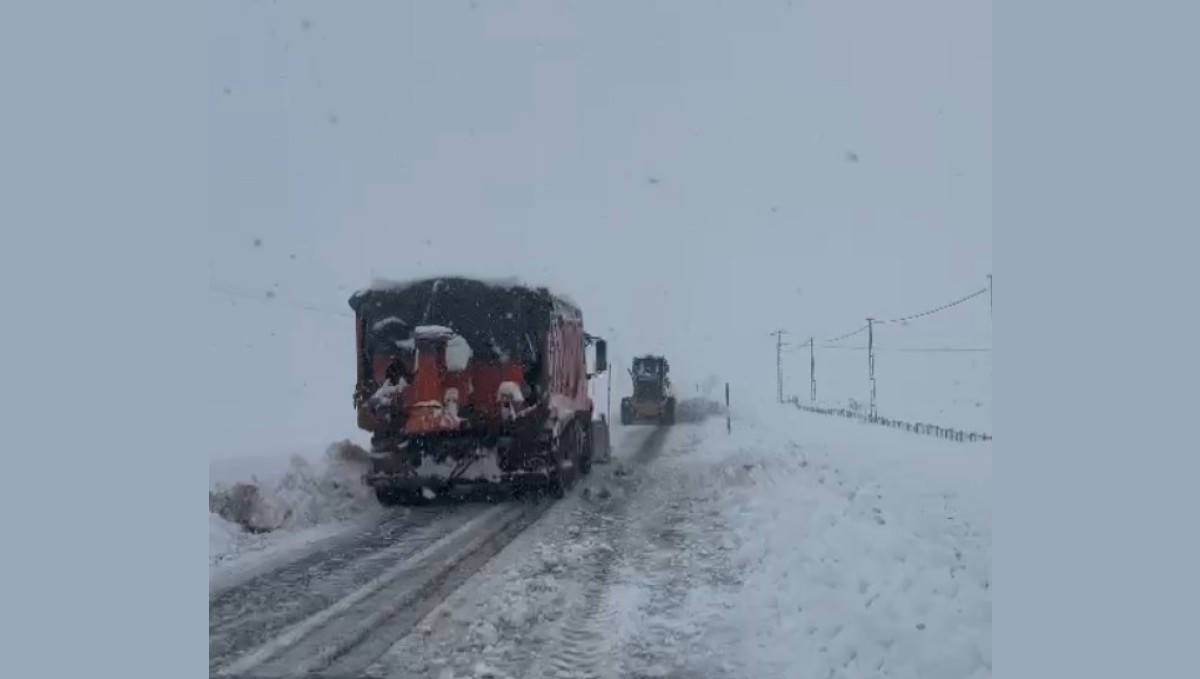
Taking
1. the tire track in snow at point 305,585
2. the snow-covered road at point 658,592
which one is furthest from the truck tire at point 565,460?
the tire track in snow at point 305,585

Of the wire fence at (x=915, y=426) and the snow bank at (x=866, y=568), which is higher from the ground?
the snow bank at (x=866, y=568)

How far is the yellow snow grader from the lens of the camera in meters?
46.7

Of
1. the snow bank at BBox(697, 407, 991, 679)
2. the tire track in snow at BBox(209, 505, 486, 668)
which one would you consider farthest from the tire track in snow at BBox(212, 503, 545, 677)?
the snow bank at BBox(697, 407, 991, 679)

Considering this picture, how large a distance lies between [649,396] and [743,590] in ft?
124

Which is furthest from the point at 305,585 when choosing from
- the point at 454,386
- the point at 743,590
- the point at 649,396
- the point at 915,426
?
the point at 649,396

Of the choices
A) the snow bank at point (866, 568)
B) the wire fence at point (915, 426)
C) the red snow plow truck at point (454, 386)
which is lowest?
the wire fence at point (915, 426)

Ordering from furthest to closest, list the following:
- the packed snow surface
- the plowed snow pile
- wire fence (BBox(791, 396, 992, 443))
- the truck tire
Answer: wire fence (BBox(791, 396, 992, 443))
the truck tire
the packed snow surface
the plowed snow pile

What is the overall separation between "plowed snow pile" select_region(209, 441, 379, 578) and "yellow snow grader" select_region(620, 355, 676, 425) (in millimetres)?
29017

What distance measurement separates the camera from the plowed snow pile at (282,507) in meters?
12.5

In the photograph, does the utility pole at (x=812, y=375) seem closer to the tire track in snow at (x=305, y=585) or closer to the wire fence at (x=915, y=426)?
the wire fence at (x=915, y=426)

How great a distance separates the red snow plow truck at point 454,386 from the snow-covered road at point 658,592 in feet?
2.20

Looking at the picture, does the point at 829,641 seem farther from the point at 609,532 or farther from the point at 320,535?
the point at 320,535

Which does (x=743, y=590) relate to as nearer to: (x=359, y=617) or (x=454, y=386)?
(x=359, y=617)

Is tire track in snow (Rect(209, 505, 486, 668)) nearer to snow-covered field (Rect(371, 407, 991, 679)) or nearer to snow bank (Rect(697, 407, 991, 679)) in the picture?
snow-covered field (Rect(371, 407, 991, 679))
